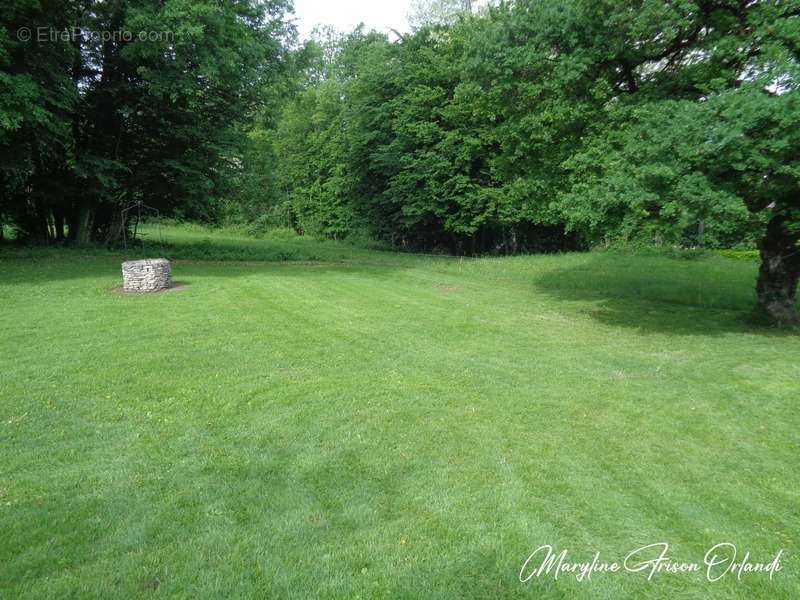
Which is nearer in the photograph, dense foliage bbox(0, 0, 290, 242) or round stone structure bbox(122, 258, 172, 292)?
round stone structure bbox(122, 258, 172, 292)

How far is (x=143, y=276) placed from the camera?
12312mm

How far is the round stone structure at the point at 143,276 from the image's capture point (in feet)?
40.1

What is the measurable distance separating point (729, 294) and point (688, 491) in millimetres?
11889

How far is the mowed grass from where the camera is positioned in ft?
10.8

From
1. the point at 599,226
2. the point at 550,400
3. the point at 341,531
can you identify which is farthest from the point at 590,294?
the point at 341,531
